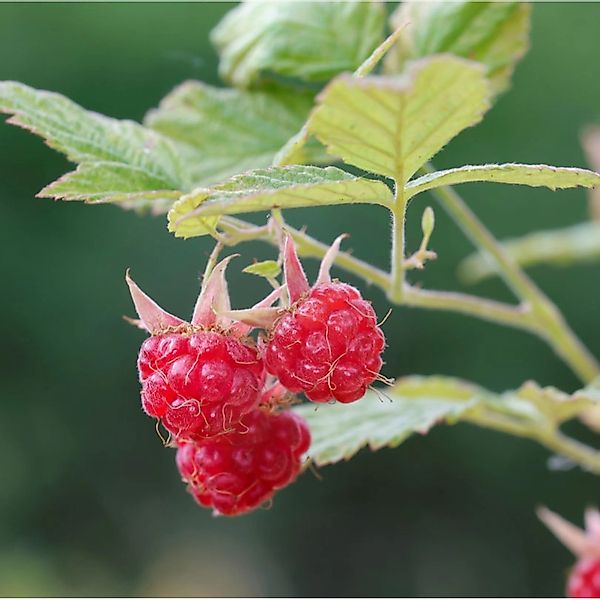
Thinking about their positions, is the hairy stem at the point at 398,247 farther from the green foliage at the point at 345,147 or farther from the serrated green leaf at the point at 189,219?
the serrated green leaf at the point at 189,219

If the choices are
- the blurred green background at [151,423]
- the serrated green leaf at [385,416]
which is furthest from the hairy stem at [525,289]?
the blurred green background at [151,423]

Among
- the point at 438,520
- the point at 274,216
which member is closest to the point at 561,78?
the point at 438,520

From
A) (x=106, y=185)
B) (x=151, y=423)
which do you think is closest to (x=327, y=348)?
(x=106, y=185)

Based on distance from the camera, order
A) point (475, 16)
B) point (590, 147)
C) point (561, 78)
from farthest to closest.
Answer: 1. point (561, 78)
2. point (590, 147)
3. point (475, 16)

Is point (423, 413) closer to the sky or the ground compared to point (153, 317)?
closer to the ground

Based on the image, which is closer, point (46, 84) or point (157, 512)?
point (46, 84)

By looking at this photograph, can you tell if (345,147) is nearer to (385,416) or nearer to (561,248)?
(385,416)

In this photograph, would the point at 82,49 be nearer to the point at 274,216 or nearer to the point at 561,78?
the point at 561,78

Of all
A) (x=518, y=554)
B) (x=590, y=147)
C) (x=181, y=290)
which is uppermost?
(x=590, y=147)
